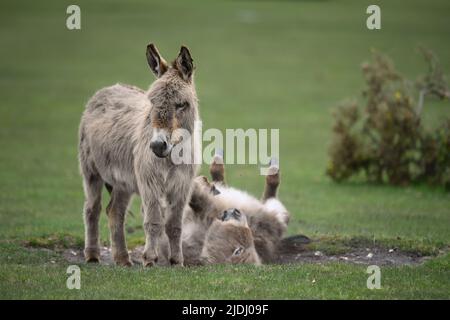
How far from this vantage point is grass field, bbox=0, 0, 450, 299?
9156 millimetres

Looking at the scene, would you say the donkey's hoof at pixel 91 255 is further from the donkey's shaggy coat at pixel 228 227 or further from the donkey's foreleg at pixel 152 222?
the donkey's foreleg at pixel 152 222

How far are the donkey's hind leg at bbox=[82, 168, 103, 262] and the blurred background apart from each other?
6.18 ft

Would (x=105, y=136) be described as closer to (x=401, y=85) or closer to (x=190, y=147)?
(x=190, y=147)

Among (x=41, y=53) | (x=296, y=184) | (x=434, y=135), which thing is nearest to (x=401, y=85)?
(x=434, y=135)

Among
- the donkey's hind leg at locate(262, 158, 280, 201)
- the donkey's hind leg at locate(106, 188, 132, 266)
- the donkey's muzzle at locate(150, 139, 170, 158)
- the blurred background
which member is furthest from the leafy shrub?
the donkey's muzzle at locate(150, 139, 170, 158)

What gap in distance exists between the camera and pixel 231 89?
35.4 metres

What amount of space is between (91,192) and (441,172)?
987 cm

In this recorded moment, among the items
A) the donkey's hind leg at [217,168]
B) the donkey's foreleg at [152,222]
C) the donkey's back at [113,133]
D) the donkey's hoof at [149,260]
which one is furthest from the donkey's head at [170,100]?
the donkey's hind leg at [217,168]

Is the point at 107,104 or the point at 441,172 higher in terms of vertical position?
the point at 107,104

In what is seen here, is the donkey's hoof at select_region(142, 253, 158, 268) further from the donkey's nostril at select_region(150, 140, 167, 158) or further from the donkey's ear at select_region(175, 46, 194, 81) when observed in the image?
the donkey's ear at select_region(175, 46, 194, 81)

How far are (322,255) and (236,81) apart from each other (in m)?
25.8

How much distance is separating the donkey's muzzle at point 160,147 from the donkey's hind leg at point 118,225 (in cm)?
205

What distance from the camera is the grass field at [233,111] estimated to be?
9.16m

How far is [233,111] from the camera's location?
30.8 meters
